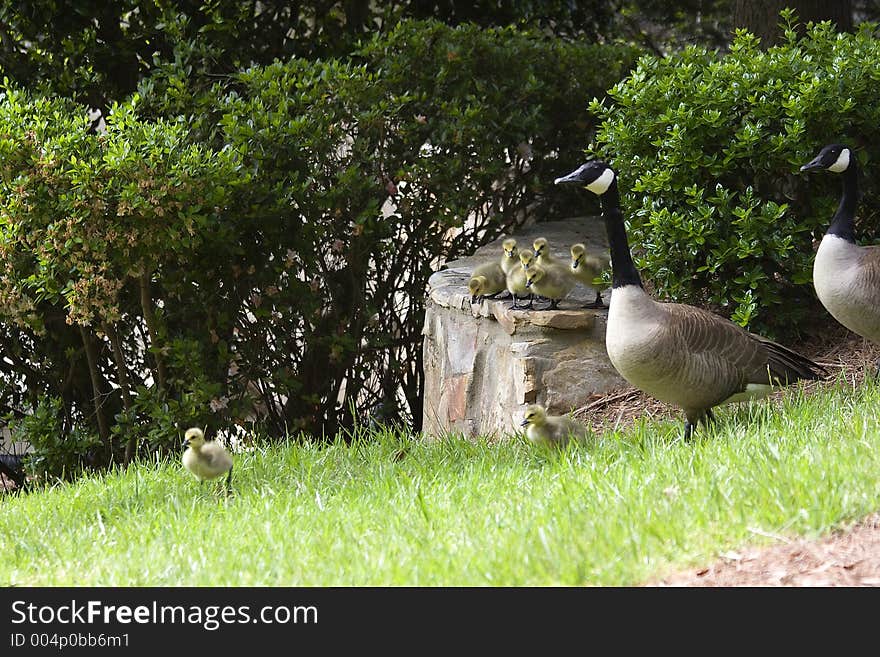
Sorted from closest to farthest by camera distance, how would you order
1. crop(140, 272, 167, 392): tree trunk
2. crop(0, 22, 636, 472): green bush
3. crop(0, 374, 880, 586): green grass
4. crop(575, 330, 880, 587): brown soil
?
crop(575, 330, 880, 587): brown soil < crop(0, 374, 880, 586): green grass < crop(0, 22, 636, 472): green bush < crop(140, 272, 167, 392): tree trunk

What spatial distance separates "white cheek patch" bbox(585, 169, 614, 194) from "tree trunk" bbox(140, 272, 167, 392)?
3749 mm

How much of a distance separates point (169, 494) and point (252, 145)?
3256 millimetres

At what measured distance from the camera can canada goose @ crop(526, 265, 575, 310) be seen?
22.7 ft

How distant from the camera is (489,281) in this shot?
753 cm

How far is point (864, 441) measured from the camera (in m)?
4.67

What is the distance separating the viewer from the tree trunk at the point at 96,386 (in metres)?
8.96

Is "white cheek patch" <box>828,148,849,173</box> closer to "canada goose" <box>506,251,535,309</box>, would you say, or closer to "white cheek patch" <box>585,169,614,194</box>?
"white cheek patch" <box>585,169,614,194</box>

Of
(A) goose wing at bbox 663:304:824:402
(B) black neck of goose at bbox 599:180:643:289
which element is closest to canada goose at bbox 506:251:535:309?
(B) black neck of goose at bbox 599:180:643:289

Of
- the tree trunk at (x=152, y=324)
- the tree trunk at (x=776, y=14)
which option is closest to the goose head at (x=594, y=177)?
the tree trunk at (x=152, y=324)

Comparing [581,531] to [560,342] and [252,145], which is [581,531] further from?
[252,145]

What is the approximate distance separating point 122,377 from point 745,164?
5015mm

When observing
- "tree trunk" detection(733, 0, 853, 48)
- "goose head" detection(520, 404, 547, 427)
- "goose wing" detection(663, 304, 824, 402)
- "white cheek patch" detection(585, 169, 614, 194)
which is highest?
"tree trunk" detection(733, 0, 853, 48)
